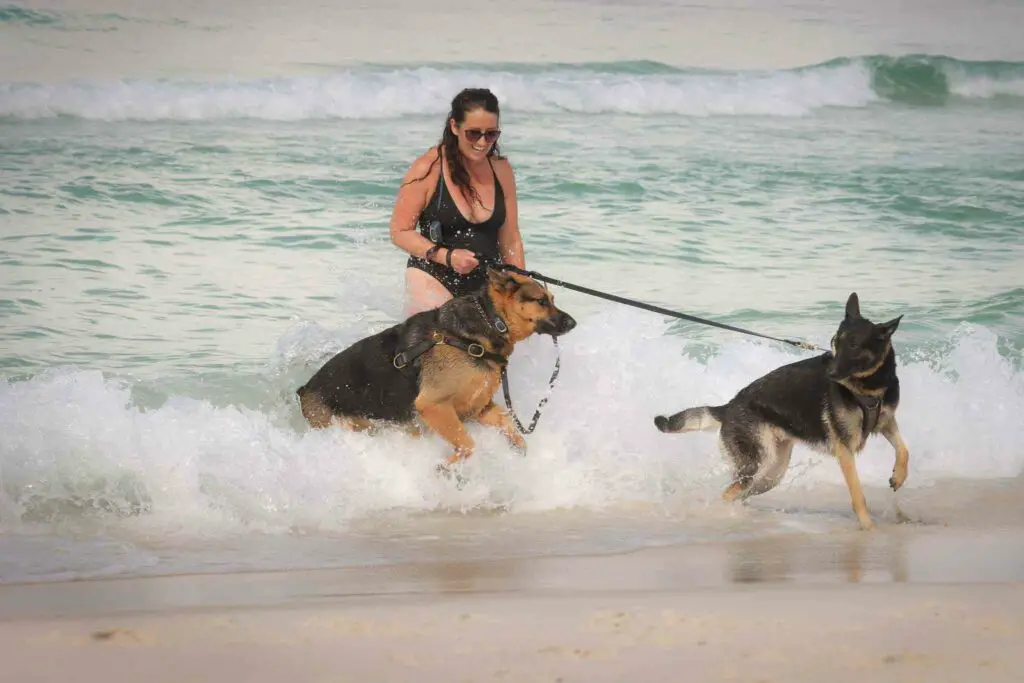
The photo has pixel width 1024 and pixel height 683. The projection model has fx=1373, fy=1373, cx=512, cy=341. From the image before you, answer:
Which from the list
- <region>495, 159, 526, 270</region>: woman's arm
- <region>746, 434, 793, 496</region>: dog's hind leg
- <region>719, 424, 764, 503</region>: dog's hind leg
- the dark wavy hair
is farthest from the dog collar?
<region>746, 434, 793, 496</region>: dog's hind leg

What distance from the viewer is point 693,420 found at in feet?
20.0

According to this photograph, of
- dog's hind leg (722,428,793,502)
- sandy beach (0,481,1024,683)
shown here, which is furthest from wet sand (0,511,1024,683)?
dog's hind leg (722,428,793,502)

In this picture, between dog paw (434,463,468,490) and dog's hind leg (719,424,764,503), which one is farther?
dog paw (434,463,468,490)

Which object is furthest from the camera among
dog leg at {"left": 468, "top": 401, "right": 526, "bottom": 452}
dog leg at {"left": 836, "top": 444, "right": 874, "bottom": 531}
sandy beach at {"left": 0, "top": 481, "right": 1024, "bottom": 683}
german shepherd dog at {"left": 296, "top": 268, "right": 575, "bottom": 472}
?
dog leg at {"left": 468, "top": 401, "right": 526, "bottom": 452}

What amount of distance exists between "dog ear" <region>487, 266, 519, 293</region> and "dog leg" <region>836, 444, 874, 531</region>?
1.52 meters

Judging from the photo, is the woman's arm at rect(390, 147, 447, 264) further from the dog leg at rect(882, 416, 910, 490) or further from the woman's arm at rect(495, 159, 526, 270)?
the dog leg at rect(882, 416, 910, 490)

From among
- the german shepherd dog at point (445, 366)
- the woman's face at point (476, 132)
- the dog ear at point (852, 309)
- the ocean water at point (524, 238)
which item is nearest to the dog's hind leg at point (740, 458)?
the ocean water at point (524, 238)

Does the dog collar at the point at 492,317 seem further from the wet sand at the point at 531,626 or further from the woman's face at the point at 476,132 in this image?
the wet sand at the point at 531,626

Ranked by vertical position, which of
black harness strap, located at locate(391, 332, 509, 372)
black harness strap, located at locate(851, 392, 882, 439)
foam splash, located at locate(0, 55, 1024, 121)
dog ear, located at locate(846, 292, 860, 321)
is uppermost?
foam splash, located at locate(0, 55, 1024, 121)

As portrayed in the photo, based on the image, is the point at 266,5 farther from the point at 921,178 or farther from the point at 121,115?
the point at 921,178

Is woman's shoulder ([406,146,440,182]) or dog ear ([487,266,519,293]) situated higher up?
woman's shoulder ([406,146,440,182])

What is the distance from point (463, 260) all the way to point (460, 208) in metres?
0.33

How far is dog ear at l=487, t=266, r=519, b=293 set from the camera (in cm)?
581

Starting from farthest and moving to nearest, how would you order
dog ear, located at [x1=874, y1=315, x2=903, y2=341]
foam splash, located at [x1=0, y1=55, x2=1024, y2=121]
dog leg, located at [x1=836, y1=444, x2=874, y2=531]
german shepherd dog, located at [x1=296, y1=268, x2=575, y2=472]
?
foam splash, located at [x1=0, y1=55, x2=1024, y2=121], german shepherd dog, located at [x1=296, y1=268, x2=575, y2=472], dog leg, located at [x1=836, y1=444, x2=874, y2=531], dog ear, located at [x1=874, y1=315, x2=903, y2=341]
